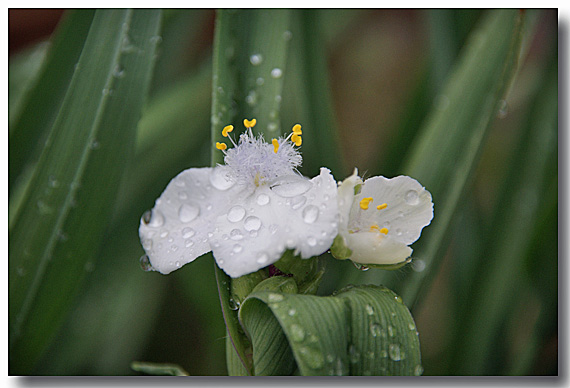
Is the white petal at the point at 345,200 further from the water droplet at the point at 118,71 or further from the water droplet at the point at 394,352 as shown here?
the water droplet at the point at 118,71

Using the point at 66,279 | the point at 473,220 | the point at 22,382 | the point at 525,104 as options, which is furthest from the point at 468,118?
the point at 22,382

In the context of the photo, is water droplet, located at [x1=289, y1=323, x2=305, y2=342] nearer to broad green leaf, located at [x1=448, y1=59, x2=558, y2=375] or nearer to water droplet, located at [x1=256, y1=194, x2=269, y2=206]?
water droplet, located at [x1=256, y1=194, x2=269, y2=206]

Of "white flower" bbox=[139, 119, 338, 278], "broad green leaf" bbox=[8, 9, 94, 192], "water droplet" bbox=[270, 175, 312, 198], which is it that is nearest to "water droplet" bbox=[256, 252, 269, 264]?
"white flower" bbox=[139, 119, 338, 278]

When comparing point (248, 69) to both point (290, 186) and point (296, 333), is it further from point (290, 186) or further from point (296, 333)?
point (296, 333)

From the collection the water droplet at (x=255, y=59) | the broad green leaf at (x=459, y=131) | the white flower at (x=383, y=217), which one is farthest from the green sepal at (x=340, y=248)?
the water droplet at (x=255, y=59)

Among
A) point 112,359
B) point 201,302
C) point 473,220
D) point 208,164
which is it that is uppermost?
point 208,164

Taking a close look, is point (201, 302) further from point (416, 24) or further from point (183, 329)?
point (416, 24)
